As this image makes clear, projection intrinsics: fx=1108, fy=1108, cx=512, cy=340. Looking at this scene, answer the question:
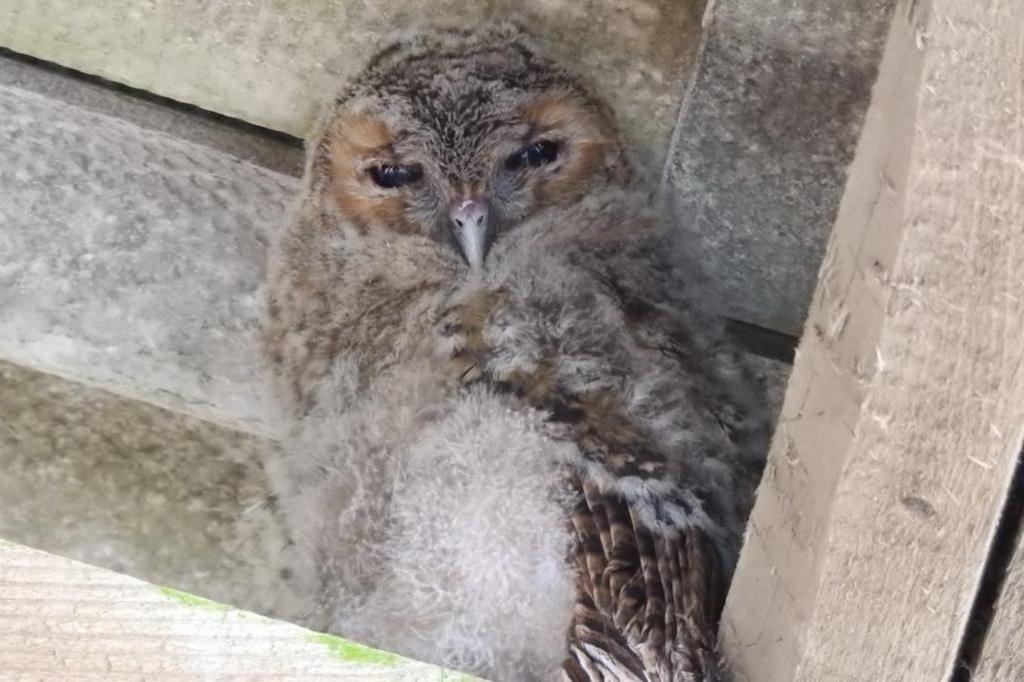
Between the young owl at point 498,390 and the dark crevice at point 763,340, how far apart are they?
0.56 ft

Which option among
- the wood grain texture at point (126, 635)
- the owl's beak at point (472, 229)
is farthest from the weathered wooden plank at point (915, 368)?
the owl's beak at point (472, 229)

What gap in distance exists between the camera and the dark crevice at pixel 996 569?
79cm

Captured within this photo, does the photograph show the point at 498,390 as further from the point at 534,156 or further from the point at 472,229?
the point at 534,156

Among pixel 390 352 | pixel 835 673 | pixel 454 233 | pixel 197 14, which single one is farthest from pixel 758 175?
pixel 835 673

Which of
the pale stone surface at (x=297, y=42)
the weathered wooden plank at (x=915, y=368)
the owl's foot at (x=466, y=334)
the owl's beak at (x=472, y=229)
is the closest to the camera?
the weathered wooden plank at (x=915, y=368)

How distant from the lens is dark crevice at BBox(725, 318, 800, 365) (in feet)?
5.75

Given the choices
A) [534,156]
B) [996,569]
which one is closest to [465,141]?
[534,156]

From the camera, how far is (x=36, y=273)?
5.89 ft

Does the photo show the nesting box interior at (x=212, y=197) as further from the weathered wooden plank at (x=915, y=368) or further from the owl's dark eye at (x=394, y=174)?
the weathered wooden plank at (x=915, y=368)

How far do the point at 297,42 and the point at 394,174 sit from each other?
274mm

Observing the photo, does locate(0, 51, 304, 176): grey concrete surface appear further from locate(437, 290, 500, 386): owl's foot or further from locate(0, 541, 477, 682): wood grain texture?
locate(0, 541, 477, 682): wood grain texture

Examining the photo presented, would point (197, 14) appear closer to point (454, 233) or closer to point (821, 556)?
point (454, 233)

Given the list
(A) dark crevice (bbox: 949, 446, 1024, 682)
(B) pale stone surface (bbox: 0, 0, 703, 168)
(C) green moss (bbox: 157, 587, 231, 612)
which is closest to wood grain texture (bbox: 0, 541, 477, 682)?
(C) green moss (bbox: 157, 587, 231, 612)

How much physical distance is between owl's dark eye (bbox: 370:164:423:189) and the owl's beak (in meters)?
0.10
